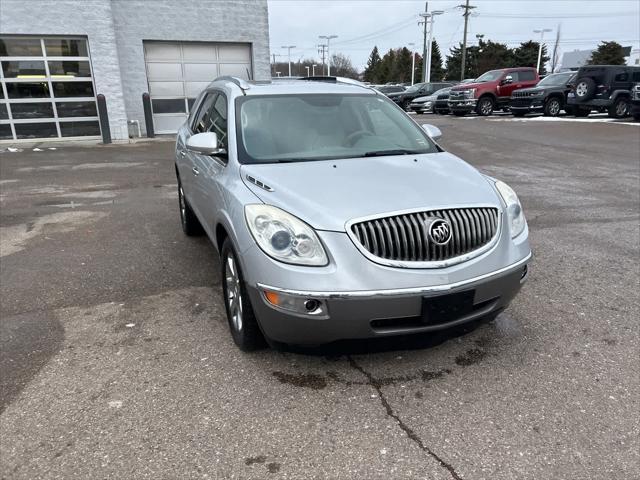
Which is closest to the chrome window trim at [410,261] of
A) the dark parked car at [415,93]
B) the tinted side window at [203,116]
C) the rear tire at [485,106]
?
the tinted side window at [203,116]

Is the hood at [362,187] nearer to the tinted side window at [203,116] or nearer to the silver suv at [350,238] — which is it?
the silver suv at [350,238]

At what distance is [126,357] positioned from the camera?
3295 millimetres

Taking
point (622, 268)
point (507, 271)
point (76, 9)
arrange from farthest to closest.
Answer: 1. point (76, 9)
2. point (622, 268)
3. point (507, 271)

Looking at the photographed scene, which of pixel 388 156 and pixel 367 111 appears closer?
pixel 388 156

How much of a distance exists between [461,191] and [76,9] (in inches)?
587

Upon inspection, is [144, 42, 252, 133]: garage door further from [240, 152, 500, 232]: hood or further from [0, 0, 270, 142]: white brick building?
[240, 152, 500, 232]: hood

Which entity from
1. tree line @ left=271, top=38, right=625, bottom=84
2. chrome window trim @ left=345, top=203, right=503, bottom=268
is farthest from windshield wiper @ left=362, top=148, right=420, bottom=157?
tree line @ left=271, top=38, right=625, bottom=84

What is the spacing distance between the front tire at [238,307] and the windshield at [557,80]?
2182 cm

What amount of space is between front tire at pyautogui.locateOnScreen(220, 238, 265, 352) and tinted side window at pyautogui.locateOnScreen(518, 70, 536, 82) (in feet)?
72.1

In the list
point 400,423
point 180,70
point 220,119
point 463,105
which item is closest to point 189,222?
point 220,119

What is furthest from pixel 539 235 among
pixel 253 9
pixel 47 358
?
pixel 253 9

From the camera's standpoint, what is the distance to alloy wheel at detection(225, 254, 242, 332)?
3.20m

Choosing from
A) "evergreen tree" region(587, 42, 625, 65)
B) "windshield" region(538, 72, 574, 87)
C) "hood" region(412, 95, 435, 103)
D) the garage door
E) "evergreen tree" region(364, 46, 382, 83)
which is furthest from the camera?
"evergreen tree" region(364, 46, 382, 83)

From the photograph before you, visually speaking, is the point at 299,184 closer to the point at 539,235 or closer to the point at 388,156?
the point at 388,156
